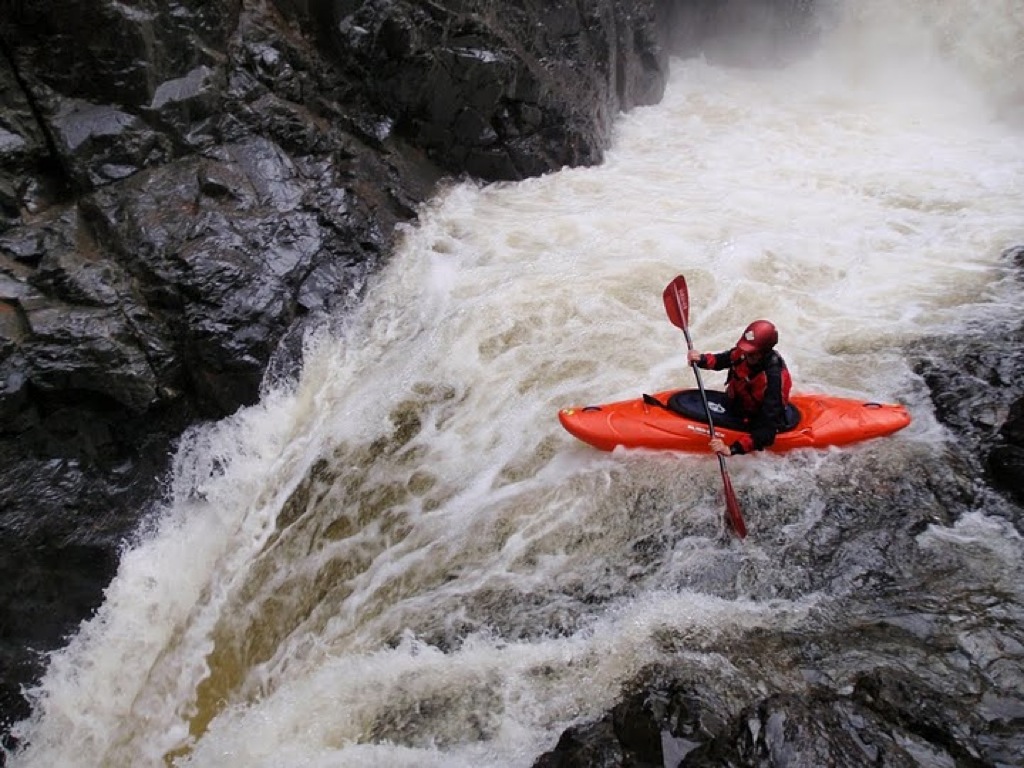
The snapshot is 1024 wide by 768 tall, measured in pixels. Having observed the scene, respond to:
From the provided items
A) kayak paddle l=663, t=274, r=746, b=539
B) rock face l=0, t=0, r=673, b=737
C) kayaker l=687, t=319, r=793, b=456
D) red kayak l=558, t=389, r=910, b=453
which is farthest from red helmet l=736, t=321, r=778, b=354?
rock face l=0, t=0, r=673, b=737

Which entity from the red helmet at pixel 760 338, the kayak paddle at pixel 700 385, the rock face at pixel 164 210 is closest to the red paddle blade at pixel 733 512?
the kayak paddle at pixel 700 385

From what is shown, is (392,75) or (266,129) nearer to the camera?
(266,129)

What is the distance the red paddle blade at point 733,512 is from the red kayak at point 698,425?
495mm

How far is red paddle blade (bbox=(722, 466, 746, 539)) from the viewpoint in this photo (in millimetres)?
3982

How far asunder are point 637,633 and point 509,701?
28.3 inches

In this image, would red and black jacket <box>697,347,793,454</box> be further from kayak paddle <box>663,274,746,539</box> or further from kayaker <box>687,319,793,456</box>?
kayak paddle <box>663,274,746,539</box>

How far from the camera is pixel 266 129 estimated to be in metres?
6.16

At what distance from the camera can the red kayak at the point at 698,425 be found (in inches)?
178

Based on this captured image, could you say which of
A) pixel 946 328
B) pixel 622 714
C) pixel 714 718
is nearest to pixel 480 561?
pixel 622 714

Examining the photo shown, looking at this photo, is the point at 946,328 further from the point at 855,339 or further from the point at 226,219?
the point at 226,219

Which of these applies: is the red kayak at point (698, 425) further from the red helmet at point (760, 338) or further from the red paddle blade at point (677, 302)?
the red paddle blade at point (677, 302)

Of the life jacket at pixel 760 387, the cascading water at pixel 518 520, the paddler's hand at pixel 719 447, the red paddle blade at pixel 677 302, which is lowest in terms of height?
the cascading water at pixel 518 520

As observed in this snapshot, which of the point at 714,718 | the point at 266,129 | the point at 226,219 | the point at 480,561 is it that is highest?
the point at 266,129

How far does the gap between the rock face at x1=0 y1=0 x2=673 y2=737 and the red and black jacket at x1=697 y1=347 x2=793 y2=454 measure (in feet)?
10.8
